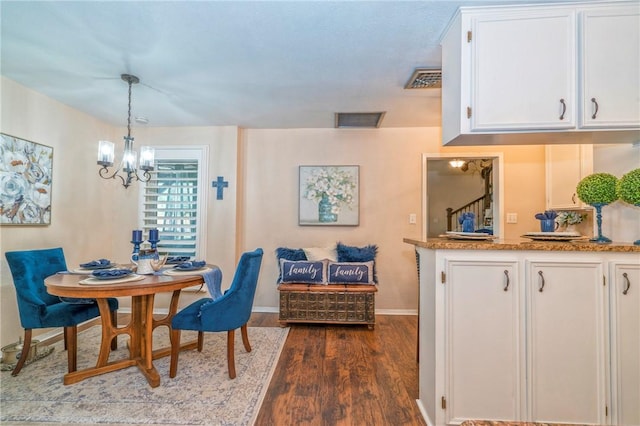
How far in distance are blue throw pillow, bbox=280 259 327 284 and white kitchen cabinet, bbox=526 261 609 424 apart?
211cm

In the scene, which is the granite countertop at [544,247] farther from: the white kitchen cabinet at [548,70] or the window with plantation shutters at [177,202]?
the window with plantation shutters at [177,202]

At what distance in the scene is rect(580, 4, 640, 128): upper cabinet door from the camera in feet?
5.28

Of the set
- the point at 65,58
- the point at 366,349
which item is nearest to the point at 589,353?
the point at 366,349

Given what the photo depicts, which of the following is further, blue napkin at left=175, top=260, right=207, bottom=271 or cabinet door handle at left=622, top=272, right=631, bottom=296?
→ blue napkin at left=175, top=260, right=207, bottom=271

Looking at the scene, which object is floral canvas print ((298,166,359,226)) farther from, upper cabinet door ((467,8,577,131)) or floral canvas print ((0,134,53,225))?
floral canvas print ((0,134,53,225))

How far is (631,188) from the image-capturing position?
5.40 ft

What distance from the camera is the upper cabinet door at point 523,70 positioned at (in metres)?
1.64

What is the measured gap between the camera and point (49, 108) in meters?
2.96

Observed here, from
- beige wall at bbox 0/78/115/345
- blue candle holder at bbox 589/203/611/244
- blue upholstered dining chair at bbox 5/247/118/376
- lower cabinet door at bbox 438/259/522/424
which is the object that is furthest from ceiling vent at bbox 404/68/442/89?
beige wall at bbox 0/78/115/345

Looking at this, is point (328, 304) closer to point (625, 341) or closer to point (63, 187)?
point (625, 341)

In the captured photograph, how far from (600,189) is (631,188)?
14 centimetres

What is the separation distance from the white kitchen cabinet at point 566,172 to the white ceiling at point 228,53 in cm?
130

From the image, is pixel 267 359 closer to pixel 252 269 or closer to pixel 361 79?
pixel 252 269

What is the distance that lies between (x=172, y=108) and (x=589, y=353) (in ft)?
13.1
